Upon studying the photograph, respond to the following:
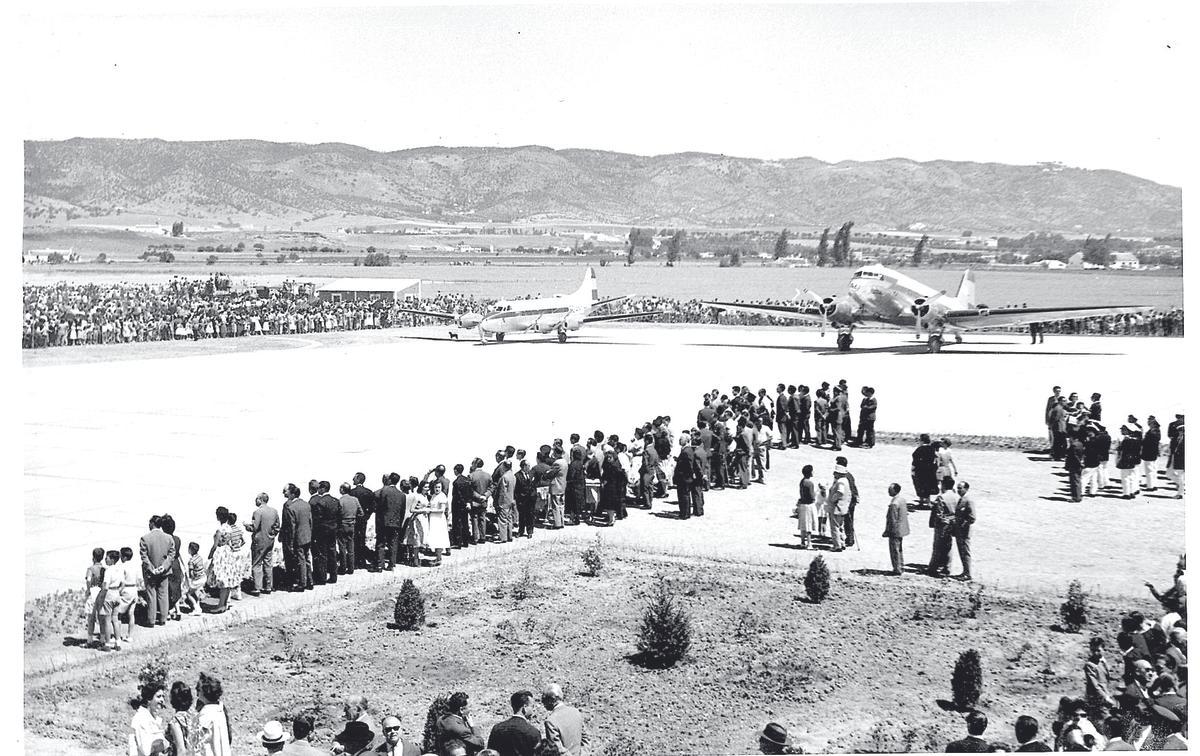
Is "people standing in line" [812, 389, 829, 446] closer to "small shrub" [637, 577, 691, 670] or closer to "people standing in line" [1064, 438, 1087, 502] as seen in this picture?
"people standing in line" [1064, 438, 1087, 502]

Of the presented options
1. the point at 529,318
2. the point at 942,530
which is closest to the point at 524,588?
the point at 942,530

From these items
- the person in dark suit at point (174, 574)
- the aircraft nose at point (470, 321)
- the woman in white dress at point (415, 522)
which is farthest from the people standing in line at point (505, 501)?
the aircraft nose at point (470, 321)

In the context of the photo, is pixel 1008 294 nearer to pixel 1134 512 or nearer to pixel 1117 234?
pixel 1117 234

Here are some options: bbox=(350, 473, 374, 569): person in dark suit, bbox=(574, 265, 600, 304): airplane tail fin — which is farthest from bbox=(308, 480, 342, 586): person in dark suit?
Answer: bbox=(574, 265, 600, 304): airplane tail fin

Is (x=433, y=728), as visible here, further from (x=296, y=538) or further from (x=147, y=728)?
(x=296, y=538)

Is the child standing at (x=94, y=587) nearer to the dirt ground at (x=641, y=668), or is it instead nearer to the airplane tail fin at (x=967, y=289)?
the dirt ground at (x=641, y=668)

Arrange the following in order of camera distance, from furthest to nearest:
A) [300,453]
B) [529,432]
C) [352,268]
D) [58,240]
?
[352,268], [58,240], [529,432], [300,453]

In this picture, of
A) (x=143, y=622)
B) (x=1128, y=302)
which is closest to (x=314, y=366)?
(x=143, y=622)
